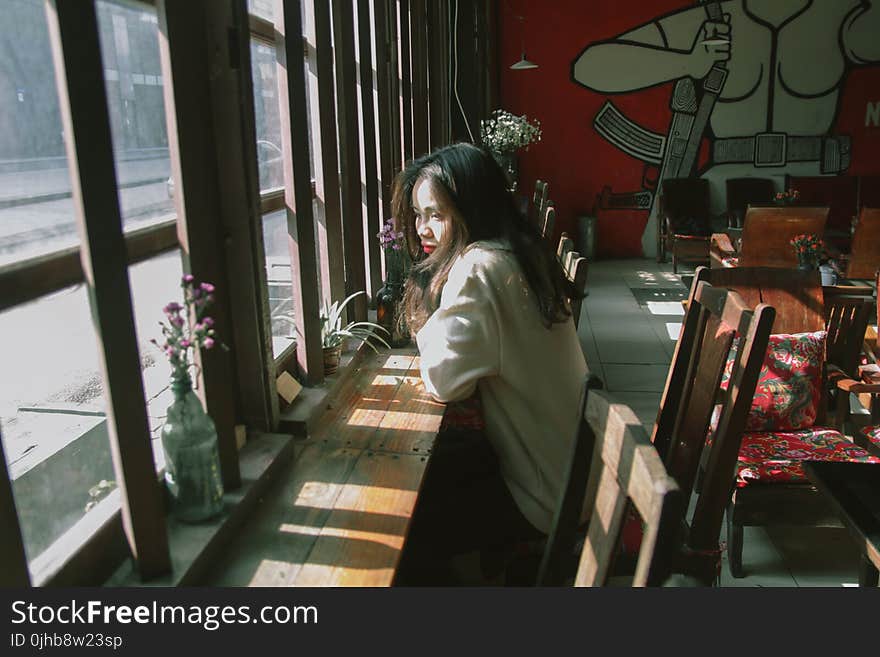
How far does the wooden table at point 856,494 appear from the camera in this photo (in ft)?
5.23

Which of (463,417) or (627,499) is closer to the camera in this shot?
(627,499)

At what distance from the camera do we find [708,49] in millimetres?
8047

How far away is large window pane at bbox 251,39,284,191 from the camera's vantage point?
1.87 m

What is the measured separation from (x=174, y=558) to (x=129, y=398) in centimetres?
28

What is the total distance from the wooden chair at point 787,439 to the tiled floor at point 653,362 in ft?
0.60

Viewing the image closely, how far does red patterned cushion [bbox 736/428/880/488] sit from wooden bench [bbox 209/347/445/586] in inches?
41.8

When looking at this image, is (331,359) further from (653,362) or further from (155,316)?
(653,362)

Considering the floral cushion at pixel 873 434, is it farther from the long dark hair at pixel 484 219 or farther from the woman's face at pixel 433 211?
the woman's face at pixel 433 211

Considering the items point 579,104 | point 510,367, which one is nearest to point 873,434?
point 510,367

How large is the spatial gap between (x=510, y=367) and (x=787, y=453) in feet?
4.02

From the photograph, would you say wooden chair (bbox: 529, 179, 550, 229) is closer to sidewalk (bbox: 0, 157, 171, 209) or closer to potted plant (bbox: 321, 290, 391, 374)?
potted plant (bbox: 321, 290, 391, 374)

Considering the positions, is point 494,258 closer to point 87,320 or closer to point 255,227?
point 255,227

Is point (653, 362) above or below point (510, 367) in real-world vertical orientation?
below

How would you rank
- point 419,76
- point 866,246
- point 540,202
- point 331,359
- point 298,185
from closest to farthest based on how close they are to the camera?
point 298,185 → point 331,359 → point 419,76 → point 866,246 → point 540,202
